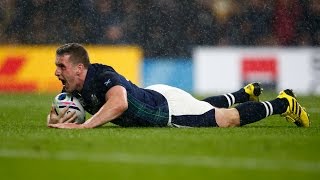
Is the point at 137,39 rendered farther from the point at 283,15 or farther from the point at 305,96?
the point at 305,96

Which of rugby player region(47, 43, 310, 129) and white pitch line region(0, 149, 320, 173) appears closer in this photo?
white pitch line region(0, 149, 320, 173)

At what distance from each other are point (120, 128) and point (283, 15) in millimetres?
11683

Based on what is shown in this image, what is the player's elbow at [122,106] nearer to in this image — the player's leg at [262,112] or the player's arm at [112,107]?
the player's arm at [112,107]

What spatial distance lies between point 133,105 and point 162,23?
39.5 feet

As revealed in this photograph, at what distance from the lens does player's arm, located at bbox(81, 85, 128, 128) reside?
29.5 ft

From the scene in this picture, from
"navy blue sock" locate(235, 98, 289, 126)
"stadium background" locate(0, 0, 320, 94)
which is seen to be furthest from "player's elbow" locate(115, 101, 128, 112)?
"stadium background" locate(0, 0, 320, 94)

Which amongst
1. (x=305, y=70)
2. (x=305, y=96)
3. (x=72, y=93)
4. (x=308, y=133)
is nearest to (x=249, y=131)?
(x=308, y=133)

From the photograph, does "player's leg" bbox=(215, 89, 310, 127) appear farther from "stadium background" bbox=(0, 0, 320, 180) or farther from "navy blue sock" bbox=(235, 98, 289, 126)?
"stadium background" bbox=(0, 0, 320, 180)

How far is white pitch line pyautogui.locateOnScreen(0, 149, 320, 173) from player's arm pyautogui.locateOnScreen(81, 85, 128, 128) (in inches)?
74.7

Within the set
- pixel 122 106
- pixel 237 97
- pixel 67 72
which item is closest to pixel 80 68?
pixel 67 72

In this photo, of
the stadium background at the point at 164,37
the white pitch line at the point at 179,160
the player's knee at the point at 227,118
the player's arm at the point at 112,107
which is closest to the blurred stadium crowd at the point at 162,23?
the stadium background at the point at 164,37

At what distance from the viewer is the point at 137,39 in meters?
21.3

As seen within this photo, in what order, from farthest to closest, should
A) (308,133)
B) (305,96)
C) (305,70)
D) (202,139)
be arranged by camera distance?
(305,70) < (305,96) < (308,133) < (202,139)

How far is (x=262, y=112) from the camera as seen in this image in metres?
9.60
